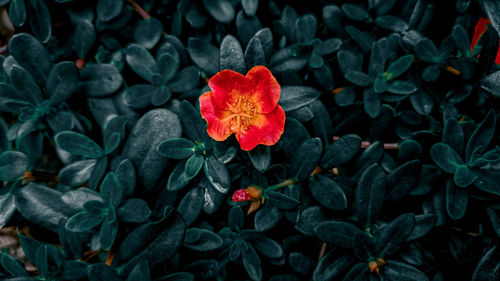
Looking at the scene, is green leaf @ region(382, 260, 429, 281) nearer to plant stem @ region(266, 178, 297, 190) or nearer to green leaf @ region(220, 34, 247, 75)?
plant stem @ region(266, 178, 297, 190)

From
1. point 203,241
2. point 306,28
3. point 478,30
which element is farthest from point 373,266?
point 478,30

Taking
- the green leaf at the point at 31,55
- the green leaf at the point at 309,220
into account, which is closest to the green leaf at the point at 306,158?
the green leaf at the point at 309,220

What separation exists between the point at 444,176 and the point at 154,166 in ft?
3.19

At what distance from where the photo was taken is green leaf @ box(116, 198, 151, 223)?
1136mm

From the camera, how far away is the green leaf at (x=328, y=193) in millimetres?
1131

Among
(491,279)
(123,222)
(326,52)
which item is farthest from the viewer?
(326,52)

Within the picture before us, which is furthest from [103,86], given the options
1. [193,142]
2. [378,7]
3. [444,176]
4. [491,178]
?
[491,178]

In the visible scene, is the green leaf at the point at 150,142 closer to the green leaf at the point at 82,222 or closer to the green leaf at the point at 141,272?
the green leaf at the point at 82,222

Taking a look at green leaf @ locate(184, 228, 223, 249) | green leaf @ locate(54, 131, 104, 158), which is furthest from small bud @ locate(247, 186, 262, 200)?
green leaf @ locate(54, 131, 104, 158)

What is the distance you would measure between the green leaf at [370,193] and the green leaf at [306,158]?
16 centimetres

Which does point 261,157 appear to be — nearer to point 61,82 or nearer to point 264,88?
point 264,88

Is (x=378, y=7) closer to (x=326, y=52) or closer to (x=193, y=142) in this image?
(x=326, y=52)

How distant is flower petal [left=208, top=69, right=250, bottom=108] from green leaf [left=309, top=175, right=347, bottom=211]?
0.37m

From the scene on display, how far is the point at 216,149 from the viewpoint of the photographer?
3.69 ft
